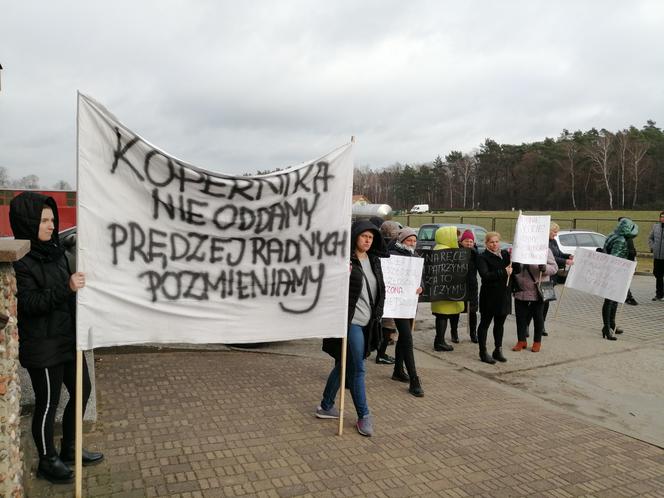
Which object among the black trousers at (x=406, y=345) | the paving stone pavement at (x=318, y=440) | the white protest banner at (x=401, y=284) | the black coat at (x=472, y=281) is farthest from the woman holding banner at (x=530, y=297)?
the black trousers at (x=406, y=345)

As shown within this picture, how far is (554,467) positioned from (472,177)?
99742 millimetres

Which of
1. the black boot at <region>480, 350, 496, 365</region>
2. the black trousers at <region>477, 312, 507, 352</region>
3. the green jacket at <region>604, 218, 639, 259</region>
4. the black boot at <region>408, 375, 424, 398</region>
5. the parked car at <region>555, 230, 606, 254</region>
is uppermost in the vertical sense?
the green jacket at <region>604, 218, 639, 259</region>

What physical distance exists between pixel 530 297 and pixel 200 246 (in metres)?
5.26

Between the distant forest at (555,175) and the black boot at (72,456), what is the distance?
235 feet

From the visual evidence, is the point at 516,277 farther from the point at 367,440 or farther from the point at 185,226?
the point at 185,226

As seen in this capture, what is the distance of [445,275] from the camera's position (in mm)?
7656

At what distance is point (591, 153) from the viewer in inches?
2758

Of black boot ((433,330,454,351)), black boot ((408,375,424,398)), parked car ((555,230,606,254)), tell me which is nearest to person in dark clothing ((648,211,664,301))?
parked car ((555,230,606,254))

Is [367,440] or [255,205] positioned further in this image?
[367,440]

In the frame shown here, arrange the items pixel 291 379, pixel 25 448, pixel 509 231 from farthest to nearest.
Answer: pixel 509 231, pixel 291 379, pixel 25 448

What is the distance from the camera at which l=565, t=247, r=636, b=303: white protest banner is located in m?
8.57

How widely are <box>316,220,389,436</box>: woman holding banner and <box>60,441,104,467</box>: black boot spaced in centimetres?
186

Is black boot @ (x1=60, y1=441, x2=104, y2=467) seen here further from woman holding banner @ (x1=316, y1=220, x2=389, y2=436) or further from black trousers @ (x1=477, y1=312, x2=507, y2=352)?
black trousers @ (x1=477, y1=312, x2=507, y2=352)

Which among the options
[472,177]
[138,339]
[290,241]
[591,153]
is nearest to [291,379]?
[290,241]
